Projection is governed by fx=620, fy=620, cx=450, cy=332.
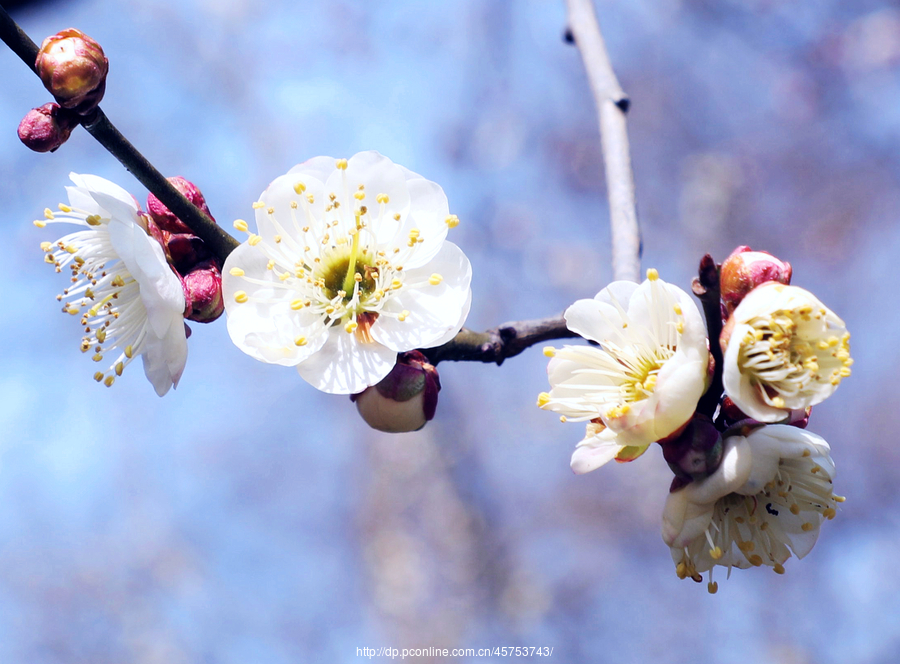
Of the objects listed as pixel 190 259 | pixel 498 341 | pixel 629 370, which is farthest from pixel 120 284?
pixel 629 370

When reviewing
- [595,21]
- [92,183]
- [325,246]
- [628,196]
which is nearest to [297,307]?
[325,246]

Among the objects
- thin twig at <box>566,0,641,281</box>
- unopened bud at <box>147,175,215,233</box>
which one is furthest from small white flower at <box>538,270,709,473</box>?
unopened bud at <box>147,175,215,233</box>

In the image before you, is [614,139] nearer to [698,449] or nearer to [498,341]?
[498,341]

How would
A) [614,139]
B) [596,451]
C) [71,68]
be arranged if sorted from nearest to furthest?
1. [71,68]
2. [596,451]
3. [614,139]

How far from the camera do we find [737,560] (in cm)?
60

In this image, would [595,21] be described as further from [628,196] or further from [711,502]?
[711,502]

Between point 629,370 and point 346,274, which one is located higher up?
point 346,274

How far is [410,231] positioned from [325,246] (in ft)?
0.30

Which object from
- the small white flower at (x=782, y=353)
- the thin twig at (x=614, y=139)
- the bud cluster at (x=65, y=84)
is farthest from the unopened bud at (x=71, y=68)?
the thin twig at (x=614, y=139)

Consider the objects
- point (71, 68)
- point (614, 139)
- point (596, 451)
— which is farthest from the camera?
point (614, 139)

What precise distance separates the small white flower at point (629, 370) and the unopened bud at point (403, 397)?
131 mm

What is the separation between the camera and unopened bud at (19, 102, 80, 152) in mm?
473

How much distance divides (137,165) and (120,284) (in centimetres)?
17

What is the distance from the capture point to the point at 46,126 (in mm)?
475
